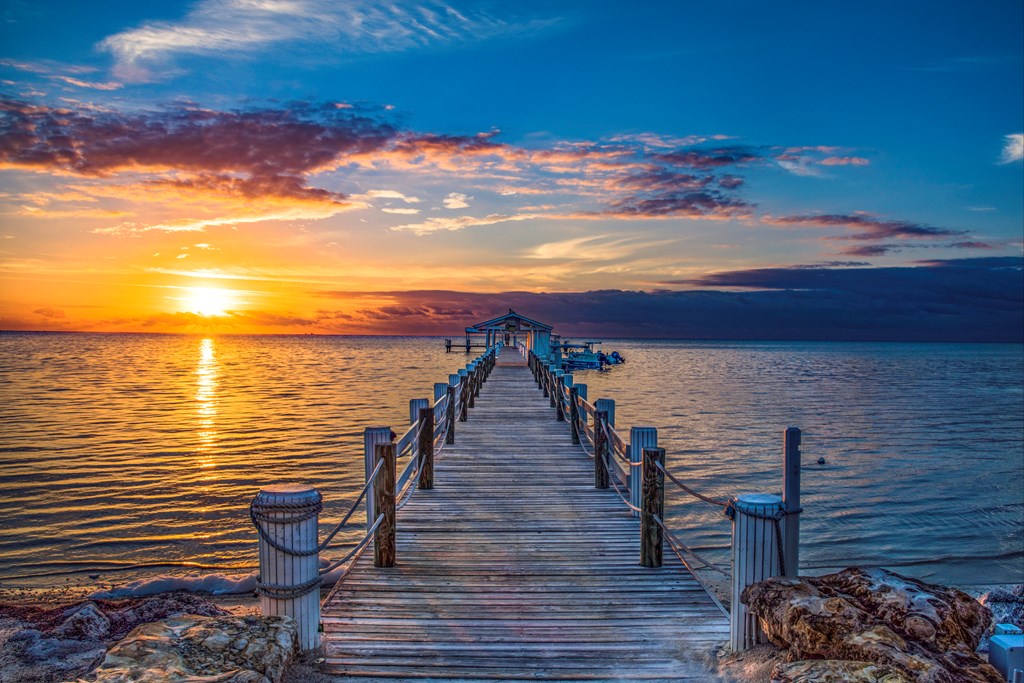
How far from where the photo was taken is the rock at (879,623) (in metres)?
4.02

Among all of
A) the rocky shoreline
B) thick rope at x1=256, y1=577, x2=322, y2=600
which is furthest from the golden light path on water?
the rocky shoreline

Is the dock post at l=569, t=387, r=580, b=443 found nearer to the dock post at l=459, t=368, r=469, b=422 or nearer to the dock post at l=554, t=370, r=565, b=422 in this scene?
the dock post at l=554, t=370, r=565, b=422

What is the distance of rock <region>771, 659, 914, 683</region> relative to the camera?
3768mm

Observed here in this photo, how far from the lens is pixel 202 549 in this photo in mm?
13055

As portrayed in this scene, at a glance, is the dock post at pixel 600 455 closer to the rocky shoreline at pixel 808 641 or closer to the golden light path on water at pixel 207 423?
the rocky shoreline at pixel 808 641

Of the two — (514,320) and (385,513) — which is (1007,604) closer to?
(385,513)

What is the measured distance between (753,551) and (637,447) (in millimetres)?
4129

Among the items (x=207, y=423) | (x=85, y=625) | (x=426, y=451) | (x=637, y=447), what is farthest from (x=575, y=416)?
(x=207, y=423)

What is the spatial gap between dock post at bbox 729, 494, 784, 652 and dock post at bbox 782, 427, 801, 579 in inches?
2.5

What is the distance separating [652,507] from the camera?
719 centimetres

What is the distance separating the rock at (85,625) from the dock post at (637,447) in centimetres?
670

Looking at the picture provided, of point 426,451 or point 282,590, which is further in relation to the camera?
point 426,451

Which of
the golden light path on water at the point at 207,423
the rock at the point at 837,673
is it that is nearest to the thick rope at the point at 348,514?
the rock at the point at 837,673

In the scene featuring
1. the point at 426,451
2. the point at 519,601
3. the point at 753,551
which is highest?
the point at 753,551
